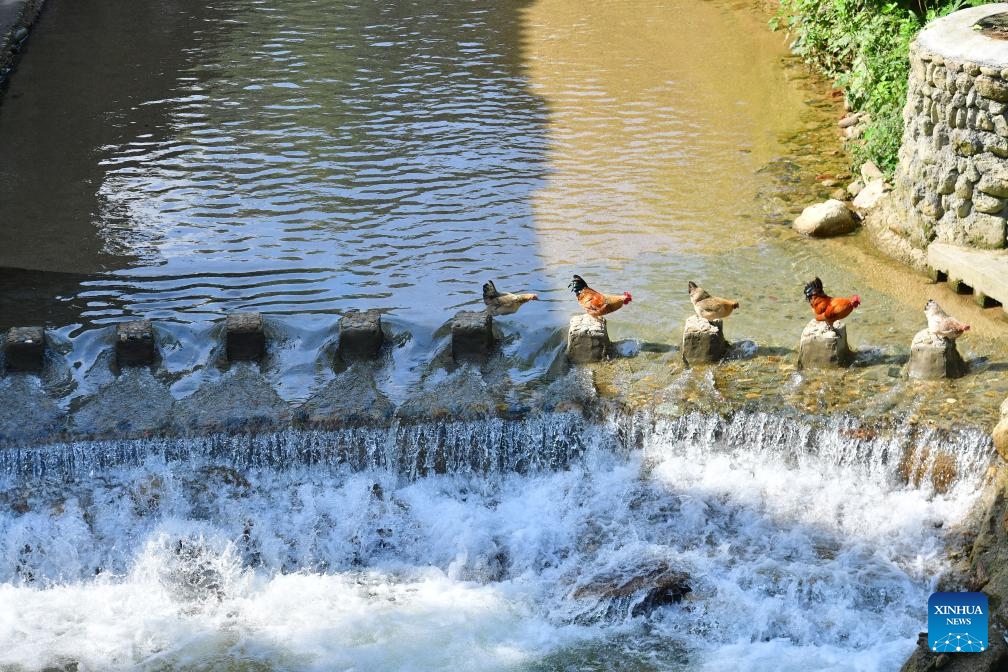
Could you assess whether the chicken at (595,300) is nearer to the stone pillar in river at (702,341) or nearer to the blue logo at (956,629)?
the stone pillar in river at (702,341)

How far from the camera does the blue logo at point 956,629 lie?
5.67 m

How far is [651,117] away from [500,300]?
17.3 ft

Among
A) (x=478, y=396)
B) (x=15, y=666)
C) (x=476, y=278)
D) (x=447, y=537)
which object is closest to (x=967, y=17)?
(x=476, y=278)

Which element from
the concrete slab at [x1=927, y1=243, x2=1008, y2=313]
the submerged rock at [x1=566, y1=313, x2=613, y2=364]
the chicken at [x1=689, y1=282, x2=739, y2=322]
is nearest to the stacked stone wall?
the concrete slab at [x1=927, y1=243, x2=1008, y2=313]

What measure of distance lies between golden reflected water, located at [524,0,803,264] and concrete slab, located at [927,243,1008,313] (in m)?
1.57

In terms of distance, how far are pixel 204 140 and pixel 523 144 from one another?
3.35 m

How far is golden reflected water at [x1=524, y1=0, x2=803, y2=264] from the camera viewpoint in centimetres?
1068

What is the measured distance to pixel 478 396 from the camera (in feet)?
26.7

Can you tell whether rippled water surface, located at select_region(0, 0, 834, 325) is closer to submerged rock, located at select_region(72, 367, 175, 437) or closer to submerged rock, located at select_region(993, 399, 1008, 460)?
submerged rock, located at select_region(72, 367, 175, 437)

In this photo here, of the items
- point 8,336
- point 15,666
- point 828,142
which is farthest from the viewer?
point 828,142

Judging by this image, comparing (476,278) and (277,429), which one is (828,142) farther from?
(277,429)

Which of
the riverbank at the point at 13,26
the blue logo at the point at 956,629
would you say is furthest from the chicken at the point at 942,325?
the riverbank at the point at 13,26

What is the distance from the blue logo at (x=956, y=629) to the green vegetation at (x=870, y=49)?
5.47m

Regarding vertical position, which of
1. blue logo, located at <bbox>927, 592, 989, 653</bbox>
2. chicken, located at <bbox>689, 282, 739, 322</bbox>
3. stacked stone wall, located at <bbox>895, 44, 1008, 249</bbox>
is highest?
stacked stone wall, located at <bbox>895, 44, 1008, 249</bbox>
